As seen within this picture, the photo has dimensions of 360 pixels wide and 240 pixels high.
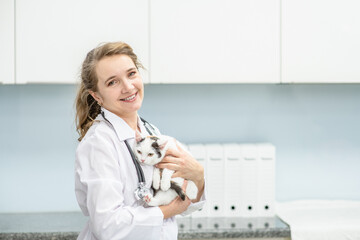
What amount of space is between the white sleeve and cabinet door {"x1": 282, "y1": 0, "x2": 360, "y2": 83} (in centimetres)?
114

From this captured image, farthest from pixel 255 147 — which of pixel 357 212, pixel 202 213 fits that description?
pixel 357 212

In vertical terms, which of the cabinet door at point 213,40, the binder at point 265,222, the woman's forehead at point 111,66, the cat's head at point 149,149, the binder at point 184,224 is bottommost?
the binder at point 184,224

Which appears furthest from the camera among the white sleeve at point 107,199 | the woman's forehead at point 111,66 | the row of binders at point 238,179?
the row of binders at point 238,179

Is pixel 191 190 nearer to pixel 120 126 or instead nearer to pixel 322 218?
pixel 120 126

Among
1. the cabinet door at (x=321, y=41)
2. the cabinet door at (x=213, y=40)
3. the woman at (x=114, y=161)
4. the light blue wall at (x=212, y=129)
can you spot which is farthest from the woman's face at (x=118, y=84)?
the light blue wall at (x=212, y=129)

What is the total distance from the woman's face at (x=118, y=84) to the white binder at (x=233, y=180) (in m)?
0.97

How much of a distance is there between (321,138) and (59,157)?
1.50 meters

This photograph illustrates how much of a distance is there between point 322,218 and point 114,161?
143 centimetres

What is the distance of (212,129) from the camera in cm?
251

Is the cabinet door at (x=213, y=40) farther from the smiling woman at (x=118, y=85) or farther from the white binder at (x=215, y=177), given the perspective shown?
the smiling woman at (x=118, y=85)

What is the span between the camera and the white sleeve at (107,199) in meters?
1.22

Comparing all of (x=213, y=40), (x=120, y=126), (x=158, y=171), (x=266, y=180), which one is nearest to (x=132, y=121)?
(x=120, y=126)

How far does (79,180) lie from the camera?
51.3 inches

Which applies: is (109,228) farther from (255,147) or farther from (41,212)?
(41,212)
